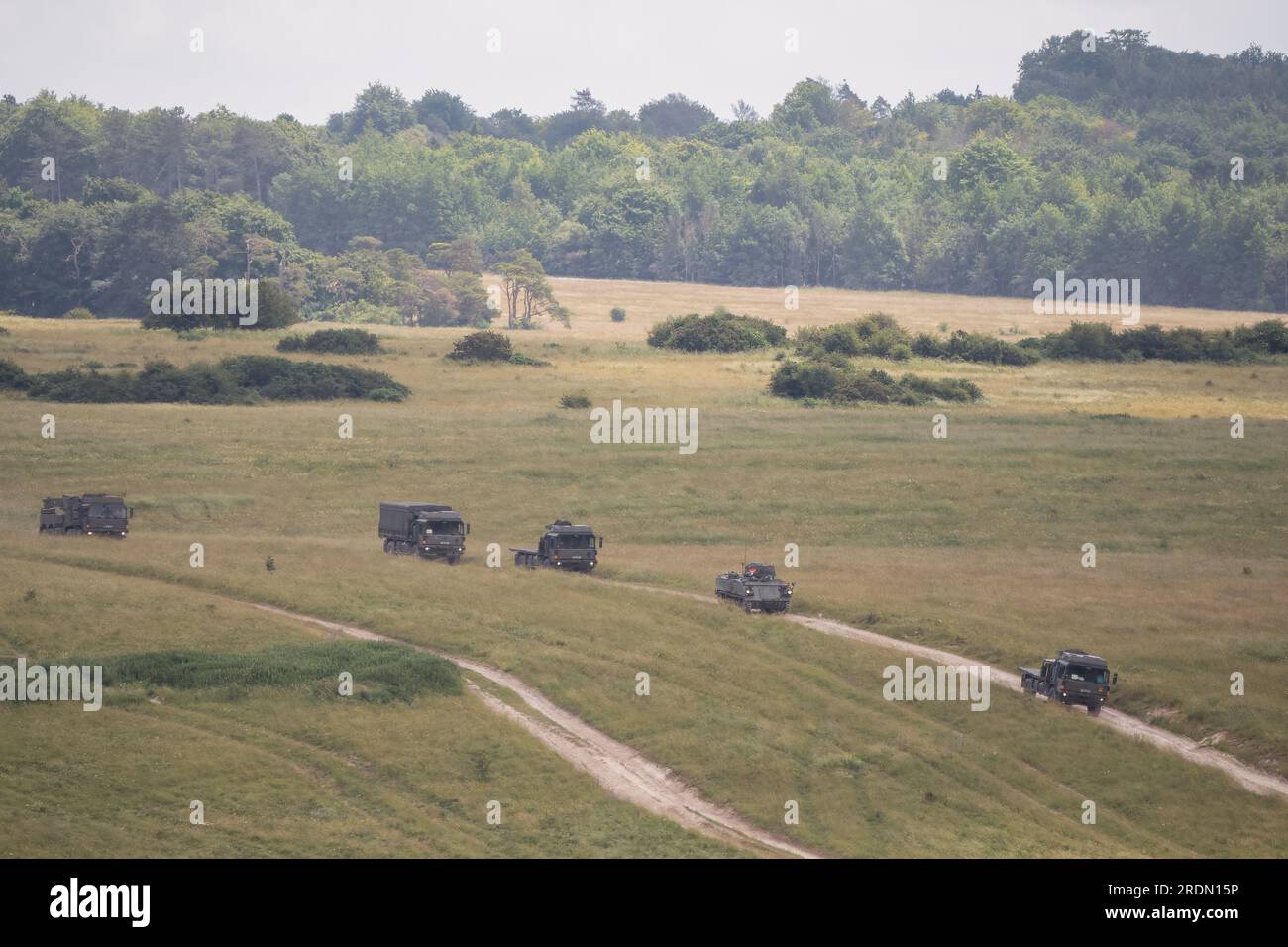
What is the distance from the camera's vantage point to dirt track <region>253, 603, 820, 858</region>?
131ft

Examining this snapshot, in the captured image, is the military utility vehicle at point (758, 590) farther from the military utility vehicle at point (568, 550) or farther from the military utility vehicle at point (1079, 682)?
the military utility vehicle at point (1079, 682)

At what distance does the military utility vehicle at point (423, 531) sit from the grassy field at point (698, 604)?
155 centimetres

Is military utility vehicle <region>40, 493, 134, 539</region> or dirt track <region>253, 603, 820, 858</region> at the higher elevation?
military utility vehicle <region>40, 493, 134, 539</region>

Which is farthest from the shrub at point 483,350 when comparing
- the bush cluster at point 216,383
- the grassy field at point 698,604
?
the bush cluster at point 216,383

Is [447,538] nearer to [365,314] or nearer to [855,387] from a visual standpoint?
[855,387]

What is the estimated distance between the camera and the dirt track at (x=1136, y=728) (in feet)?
144

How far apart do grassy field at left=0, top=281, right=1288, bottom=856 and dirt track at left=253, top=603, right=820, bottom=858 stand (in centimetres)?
67

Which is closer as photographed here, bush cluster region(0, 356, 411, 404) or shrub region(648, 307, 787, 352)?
bush cluster region(0, 356, 411, 404)

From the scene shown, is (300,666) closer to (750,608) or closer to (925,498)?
(750,608)

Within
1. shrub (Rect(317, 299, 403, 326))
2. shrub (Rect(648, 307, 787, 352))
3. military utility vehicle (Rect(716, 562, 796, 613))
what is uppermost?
shrub (Rect(317, 299, 403, 326))

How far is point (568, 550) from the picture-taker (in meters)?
63.7

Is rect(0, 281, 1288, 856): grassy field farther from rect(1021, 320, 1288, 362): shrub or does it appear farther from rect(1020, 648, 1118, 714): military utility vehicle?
rect(1021, 320, 1288, 362): shrub

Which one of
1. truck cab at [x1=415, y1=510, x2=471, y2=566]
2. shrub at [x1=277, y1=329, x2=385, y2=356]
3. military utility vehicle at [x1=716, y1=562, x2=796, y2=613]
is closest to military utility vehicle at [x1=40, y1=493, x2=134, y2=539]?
truck cab at [x1=415, y1=510, x2=471, y2=566]

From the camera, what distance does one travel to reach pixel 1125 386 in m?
126
